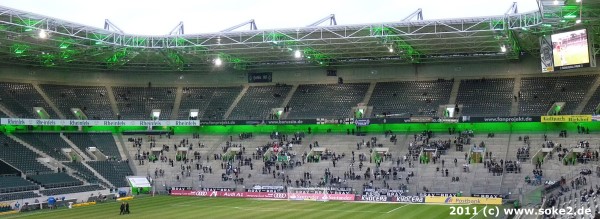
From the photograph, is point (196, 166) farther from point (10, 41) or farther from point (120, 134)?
point (10, 41)

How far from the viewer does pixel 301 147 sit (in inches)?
2579

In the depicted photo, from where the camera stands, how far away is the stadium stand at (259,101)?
71.1m

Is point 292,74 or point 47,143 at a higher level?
point 292,74

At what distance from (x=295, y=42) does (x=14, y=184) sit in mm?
27554

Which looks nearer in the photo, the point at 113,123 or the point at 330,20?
the point at 330,20

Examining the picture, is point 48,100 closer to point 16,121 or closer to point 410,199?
point 16,121

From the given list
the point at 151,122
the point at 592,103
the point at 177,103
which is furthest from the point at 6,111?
the point at 592,103

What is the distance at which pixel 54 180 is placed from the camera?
176 ft

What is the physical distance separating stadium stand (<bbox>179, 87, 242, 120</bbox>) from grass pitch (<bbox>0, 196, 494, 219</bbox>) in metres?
22.5

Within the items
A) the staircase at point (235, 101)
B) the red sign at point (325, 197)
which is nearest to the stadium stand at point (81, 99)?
the staircase at point (235, 101)

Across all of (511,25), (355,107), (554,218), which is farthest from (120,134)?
(554,218)

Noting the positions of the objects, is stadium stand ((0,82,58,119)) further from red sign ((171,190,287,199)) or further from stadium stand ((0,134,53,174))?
red sign ((171,190,287,199))

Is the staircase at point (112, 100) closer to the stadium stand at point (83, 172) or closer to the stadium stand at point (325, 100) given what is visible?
the stadium stand at point (83, 172)

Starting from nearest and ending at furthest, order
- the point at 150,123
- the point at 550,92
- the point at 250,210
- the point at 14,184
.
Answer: the point at 250,210 < the point at 14,184 < the point at 550,92 < the point at 150,123
